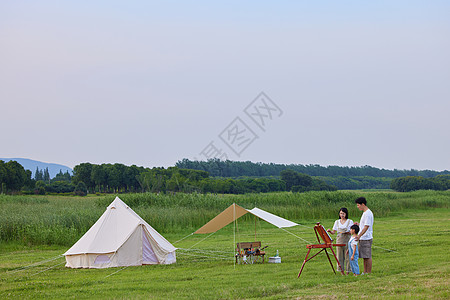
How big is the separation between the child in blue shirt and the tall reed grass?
554 inches

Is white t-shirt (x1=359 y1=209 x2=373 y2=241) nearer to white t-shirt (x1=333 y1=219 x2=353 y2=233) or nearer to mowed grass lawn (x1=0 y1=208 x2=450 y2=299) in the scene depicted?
white t-shirt (x1=333 y1=219 x2=353 y2=233)

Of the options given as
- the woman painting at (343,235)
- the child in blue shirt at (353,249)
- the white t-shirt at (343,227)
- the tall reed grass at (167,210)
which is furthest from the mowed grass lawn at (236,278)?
the tall reed grass at (167,210)

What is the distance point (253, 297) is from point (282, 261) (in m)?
5.51

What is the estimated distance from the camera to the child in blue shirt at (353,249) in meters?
10.4

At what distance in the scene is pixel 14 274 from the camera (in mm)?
13312

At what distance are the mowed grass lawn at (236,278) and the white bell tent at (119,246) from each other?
465mm

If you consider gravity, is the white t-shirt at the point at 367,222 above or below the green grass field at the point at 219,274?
above

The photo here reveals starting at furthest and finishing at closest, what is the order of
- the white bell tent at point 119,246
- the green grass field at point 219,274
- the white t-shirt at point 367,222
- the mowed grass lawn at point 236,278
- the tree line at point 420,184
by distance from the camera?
1. the tree line at point 420,184
2. the white bell tent at point 119,246
3. the white t-shirt at point 367,222
4. the green grass field at point 219,274
5. the mowed grass lawn at point 236,278

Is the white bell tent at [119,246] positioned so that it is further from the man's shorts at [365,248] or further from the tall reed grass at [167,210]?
the tall reed grass at [167,210]

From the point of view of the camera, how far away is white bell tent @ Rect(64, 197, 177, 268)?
46.3ft

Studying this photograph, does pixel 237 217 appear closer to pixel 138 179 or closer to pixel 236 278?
pixel 236 278

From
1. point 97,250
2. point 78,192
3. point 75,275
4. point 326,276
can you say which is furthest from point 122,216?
point 78,192

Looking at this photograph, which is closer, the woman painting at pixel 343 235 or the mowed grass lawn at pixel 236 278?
the mowed grass lawn at pixel 236 278

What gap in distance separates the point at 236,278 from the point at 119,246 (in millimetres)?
4255
